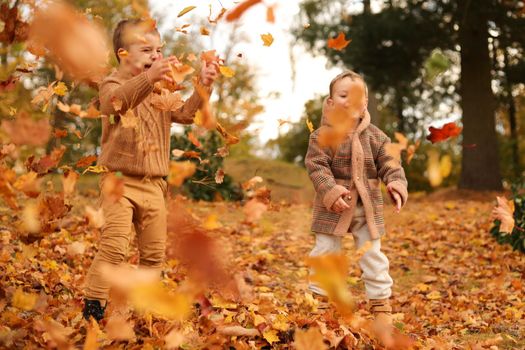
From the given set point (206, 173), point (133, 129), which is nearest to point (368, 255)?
point (133, 129)

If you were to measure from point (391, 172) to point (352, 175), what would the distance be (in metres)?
0.22

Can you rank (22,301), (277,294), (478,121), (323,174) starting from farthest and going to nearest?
1. (478,121)
2. (277,294)
3. (323,174)
4. (22,301)

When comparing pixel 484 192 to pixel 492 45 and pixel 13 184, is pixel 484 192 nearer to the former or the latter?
pixel 492 45

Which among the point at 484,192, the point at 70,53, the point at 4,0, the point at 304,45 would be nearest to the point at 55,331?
the point at 70,53

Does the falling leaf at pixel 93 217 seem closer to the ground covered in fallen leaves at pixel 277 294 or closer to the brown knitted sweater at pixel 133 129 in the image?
the ground covered in fallen leaves at pixel 277 294

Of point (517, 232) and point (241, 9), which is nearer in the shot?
point (241, 9)

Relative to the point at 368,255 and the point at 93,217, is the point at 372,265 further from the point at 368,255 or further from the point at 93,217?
the point at 93,217

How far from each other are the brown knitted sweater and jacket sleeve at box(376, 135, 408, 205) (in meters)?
1.13

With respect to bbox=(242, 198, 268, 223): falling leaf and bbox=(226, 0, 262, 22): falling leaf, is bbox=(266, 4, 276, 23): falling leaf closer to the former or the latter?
bbox=(226, 0, 262, 22): falling leaf

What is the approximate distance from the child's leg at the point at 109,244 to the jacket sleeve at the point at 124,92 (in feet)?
1.39

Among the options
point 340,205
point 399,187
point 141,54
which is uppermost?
point 141,54

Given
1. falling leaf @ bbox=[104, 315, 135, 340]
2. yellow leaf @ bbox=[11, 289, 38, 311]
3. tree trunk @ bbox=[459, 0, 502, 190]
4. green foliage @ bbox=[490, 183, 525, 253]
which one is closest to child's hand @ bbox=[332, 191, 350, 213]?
falling leaf @ bbox=[104, 315, 135, 340]

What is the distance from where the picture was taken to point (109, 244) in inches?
105

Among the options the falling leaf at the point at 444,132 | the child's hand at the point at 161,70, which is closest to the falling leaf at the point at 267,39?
the child's hand at the point at 161,70
